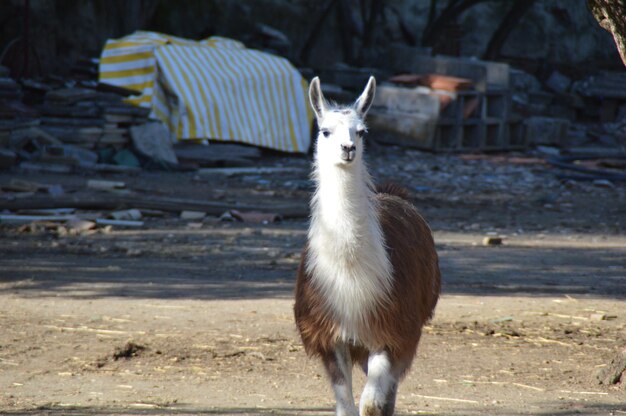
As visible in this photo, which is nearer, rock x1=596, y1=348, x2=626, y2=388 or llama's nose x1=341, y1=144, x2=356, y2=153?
llama's nose x1=341, y1=144, x2=356, y2=153

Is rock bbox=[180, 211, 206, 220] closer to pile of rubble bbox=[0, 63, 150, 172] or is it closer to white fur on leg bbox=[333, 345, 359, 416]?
pile of rubble bbox=[0, 63, 150, 172]

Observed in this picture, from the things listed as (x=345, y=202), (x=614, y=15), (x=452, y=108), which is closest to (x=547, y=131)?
(x=452, y=108)

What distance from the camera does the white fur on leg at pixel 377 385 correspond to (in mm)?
4641

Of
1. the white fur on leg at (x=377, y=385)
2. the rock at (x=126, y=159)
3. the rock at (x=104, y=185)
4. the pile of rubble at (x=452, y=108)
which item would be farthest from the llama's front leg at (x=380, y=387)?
the pile of rubble at (x=452, y=108)

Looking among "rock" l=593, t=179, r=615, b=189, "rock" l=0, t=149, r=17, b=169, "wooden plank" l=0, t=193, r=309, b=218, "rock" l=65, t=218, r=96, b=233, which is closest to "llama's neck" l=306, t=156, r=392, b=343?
"rock" l=65, t=218, r=96, b=233

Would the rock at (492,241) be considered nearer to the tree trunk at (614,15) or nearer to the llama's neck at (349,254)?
the tree trunk at (614,15)

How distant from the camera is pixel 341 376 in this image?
4.84 metres

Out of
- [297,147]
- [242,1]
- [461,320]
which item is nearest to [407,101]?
[297,147]

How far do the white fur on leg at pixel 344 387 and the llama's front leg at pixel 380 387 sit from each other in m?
0.07

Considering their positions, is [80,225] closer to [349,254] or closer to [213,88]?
[349,254]

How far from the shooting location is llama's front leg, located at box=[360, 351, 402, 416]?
4.64 m

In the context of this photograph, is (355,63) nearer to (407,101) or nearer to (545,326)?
(407,101)

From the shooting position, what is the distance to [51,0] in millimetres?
19828

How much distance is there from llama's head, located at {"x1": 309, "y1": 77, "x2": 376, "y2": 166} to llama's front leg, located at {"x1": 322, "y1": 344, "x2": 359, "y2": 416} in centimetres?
93
